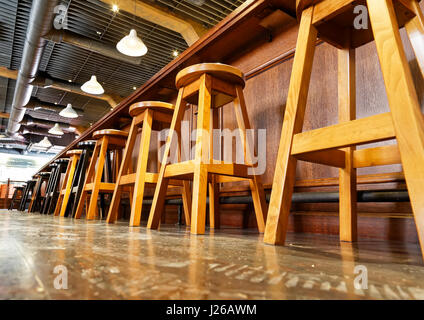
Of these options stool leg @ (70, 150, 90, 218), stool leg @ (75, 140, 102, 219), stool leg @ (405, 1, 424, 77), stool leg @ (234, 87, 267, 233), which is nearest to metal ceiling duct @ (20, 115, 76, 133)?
stool leg @ (70, 150, 90, 218)

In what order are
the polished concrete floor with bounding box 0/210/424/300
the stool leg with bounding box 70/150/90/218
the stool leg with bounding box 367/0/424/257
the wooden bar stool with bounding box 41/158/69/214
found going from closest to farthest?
the polished concrete floor with bounding box 0/210/424/300 < the stool leg with bounding box 367/0/424/257 < the stool leg with bounding box 70/150/90/218 < the wooden bar stool with bounding box 41/158/69/214

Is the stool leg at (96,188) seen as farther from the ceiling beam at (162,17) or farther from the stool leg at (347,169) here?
the ceiling beam at (162,17)

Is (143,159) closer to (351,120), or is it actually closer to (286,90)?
(286,90)

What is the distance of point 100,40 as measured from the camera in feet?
20.2

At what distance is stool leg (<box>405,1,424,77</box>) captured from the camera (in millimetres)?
907

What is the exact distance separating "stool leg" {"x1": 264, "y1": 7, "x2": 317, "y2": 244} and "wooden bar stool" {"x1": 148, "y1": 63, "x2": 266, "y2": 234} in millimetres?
384

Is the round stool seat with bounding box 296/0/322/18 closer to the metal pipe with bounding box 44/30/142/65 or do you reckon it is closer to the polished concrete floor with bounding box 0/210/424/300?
the polished concrete floor with bounding box 0/210/424/300

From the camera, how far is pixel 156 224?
4.67 feet

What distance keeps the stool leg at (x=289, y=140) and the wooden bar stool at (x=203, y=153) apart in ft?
1.26

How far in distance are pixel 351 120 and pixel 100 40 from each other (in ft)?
20.8

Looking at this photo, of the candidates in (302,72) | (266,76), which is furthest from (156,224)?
(266,76)
